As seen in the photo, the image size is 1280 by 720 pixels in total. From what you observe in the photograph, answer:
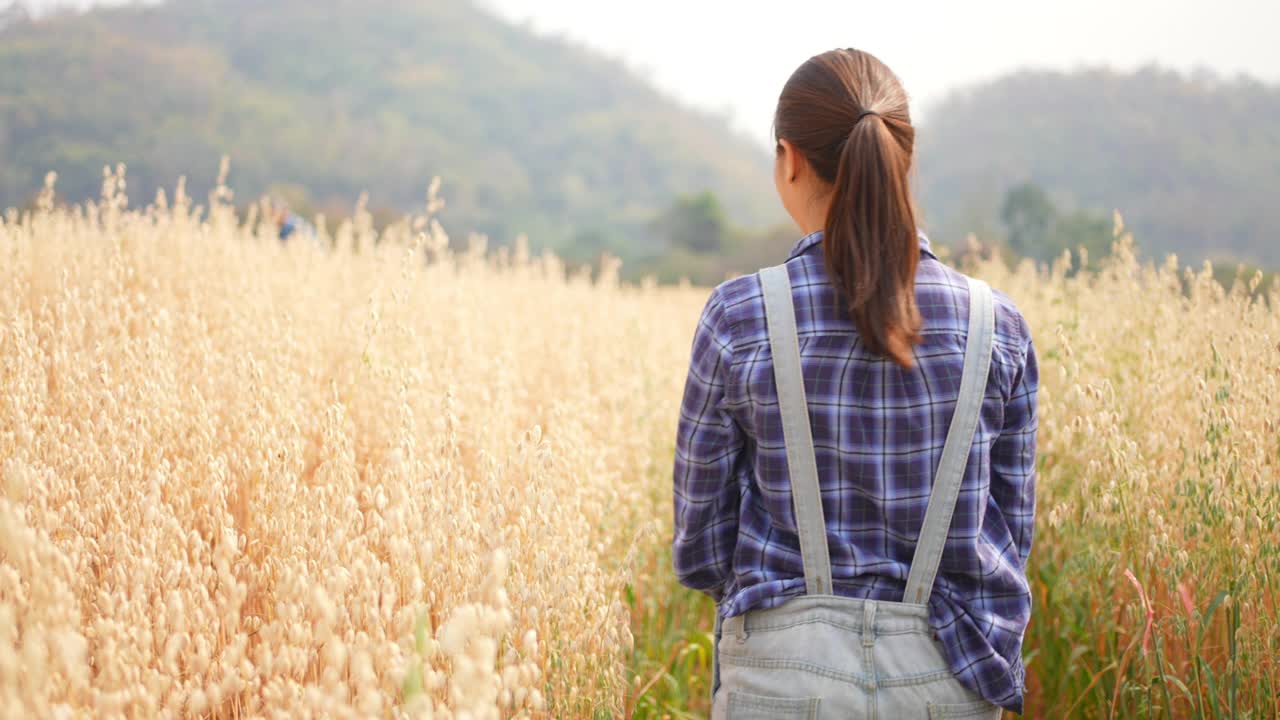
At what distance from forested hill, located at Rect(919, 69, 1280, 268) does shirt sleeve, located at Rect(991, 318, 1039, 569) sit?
984 inches

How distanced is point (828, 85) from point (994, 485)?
78 cm

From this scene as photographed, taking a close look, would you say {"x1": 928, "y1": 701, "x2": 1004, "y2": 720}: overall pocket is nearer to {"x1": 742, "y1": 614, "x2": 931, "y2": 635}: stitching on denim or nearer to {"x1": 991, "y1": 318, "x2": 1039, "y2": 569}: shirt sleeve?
{"x1": 742, "y1": 614, "x2": 931, "y2": 635}: stitching on denim

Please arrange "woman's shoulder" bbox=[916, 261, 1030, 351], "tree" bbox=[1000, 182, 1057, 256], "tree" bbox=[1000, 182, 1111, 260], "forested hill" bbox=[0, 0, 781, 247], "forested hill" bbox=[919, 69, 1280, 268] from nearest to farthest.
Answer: "woman's shoulder" bbox=[916, 261, 1030, 351] < "tree" bbox=[1000, 182, 1111, 260] < "tree" bbox=[1000, 182, 1057, 256] < "forested hill" bbox=[0, 0, 781, 247] < "forested hill" bbox=[919, 69, 1280, 268]

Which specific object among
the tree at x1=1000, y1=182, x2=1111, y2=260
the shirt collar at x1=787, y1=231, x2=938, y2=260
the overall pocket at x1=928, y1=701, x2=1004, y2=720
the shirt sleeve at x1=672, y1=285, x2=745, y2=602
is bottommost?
the overall pocket at x1=928, y1=701, x2=1004, y2=720

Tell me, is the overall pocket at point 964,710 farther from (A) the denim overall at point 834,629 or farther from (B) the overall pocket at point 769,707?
(B) the overall pocket at point 769,707

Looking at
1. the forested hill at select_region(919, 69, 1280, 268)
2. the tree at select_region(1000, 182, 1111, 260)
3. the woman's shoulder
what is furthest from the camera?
the forested hill at select_region(919, 69, 1280, 268)

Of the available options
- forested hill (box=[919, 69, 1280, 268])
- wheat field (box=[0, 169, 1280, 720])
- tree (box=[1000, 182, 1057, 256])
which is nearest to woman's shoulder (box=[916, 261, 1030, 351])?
wheat field (box=[0, 169, 1280, 720])

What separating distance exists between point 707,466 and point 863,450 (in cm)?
26

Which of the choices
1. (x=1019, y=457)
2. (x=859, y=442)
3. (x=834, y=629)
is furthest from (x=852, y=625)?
(x=1019, y=457)

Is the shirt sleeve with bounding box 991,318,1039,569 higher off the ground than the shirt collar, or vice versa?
the shirt collar

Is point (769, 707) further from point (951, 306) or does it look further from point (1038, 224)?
point (1038, 224)

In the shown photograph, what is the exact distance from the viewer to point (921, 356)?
4.28 ft

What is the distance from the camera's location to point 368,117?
5006 centimetres

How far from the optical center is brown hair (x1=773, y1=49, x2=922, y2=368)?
4.06ft
